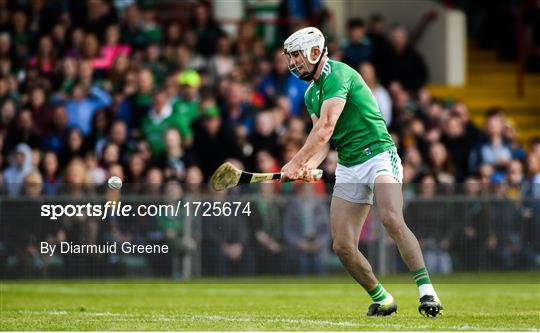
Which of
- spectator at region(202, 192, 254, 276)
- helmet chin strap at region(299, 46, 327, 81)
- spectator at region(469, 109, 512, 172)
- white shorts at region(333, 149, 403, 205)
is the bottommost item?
spectator at region(202, 192, 254, 276)

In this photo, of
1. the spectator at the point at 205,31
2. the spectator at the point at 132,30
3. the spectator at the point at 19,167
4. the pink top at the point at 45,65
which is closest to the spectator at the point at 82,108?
the pink top at the point at 45,65

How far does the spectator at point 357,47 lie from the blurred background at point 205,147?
0.10ft

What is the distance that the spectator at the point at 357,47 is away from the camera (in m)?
24.5

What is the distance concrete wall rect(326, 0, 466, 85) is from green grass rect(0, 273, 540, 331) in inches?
284

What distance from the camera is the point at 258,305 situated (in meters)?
14.6

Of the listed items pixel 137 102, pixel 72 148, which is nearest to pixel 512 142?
pixel 137 102

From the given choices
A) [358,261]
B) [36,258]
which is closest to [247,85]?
[36,258]

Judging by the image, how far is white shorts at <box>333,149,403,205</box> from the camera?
40.3 feet

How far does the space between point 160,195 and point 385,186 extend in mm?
7605

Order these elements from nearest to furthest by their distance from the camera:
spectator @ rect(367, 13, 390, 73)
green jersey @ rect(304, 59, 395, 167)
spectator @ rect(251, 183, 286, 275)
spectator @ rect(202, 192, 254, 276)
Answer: green jersey @ rect(304, 59, 395, 167) → spectator @ rect(202, 192, 254, 276) → spectator @ rect(251, 183, 286, 275) → spectator @ rect(367, 13, 390, 73)

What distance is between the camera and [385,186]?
39.8 feet

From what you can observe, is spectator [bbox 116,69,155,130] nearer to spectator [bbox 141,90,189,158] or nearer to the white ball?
spectator [bbox 141,90,189,158]

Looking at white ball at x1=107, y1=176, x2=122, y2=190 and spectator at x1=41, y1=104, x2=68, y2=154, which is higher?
spectator at x1=41, y1=104, x2=68, y2=154

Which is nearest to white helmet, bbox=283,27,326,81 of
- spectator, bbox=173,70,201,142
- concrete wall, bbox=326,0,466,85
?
spectator, bbox=173,70,201,142
